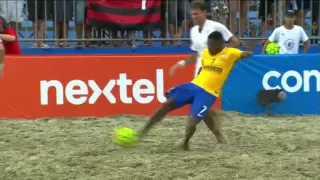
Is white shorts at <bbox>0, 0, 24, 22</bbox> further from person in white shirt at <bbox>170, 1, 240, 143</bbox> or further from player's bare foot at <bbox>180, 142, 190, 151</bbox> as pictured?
player's bare foot at <bbox>180, 142, 190, 151</bbox>

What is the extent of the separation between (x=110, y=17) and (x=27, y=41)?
154 cm

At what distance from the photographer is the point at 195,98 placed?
7.55 meters

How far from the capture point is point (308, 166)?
673 centimetres

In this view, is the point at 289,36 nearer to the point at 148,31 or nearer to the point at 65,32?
the point at 148,31

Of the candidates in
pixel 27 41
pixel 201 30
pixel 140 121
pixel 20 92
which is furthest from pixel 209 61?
pixel 27 41

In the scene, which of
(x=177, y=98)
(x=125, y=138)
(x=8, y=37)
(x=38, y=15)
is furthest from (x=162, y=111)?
(x=38, y=15)

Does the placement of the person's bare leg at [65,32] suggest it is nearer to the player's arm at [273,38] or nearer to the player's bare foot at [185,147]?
the player's arm at [273,38]

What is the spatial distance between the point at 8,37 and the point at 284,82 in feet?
14.7

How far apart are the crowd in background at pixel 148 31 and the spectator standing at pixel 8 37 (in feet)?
2.76

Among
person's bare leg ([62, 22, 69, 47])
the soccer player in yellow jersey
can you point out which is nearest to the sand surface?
the soccer player in yellow jersey

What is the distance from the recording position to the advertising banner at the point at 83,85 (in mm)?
10625

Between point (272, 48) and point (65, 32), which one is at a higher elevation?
point (65, 32)

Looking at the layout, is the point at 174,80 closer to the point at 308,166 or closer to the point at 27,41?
the point at 27,41

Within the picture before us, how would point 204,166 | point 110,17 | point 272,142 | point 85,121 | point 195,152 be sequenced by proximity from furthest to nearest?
point 110,17, point 85,121, point 272,142, point 195,152, point 204,166
